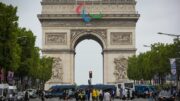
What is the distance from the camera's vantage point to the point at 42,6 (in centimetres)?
13200

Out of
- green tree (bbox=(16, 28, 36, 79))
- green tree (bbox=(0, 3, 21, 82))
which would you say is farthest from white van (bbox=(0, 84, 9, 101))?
green tree (bbox=(16, 28, 36, 79))

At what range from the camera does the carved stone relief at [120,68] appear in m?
132

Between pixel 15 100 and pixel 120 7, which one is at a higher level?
pixel 120 7

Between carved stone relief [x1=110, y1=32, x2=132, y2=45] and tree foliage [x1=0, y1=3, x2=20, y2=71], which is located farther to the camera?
carved stone relief [x1=110, y1=32, x2=132, y2=45]

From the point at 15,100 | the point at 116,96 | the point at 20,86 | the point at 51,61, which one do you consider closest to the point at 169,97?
the point at 15,100

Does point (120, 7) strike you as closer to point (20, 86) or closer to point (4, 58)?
point (20, 86)

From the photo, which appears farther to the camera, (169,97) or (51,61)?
(51,61)

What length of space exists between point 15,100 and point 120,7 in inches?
2507

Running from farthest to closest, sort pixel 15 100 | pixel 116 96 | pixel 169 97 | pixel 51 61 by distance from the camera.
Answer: pixel 51 61, pixel 116 96, pixel 15 100, pixel 169 97

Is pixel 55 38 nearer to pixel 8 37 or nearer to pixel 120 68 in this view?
pixel 120 68

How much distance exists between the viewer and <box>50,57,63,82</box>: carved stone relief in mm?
132250

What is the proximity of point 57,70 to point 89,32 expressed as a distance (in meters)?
9.73

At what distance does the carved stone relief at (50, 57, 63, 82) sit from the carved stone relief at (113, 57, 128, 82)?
10.6 metres

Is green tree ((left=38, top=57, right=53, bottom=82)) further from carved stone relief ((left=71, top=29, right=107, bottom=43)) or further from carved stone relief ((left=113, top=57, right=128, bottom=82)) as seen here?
carved stone relief ((left=113, top=57, right=128, bottom=82))
